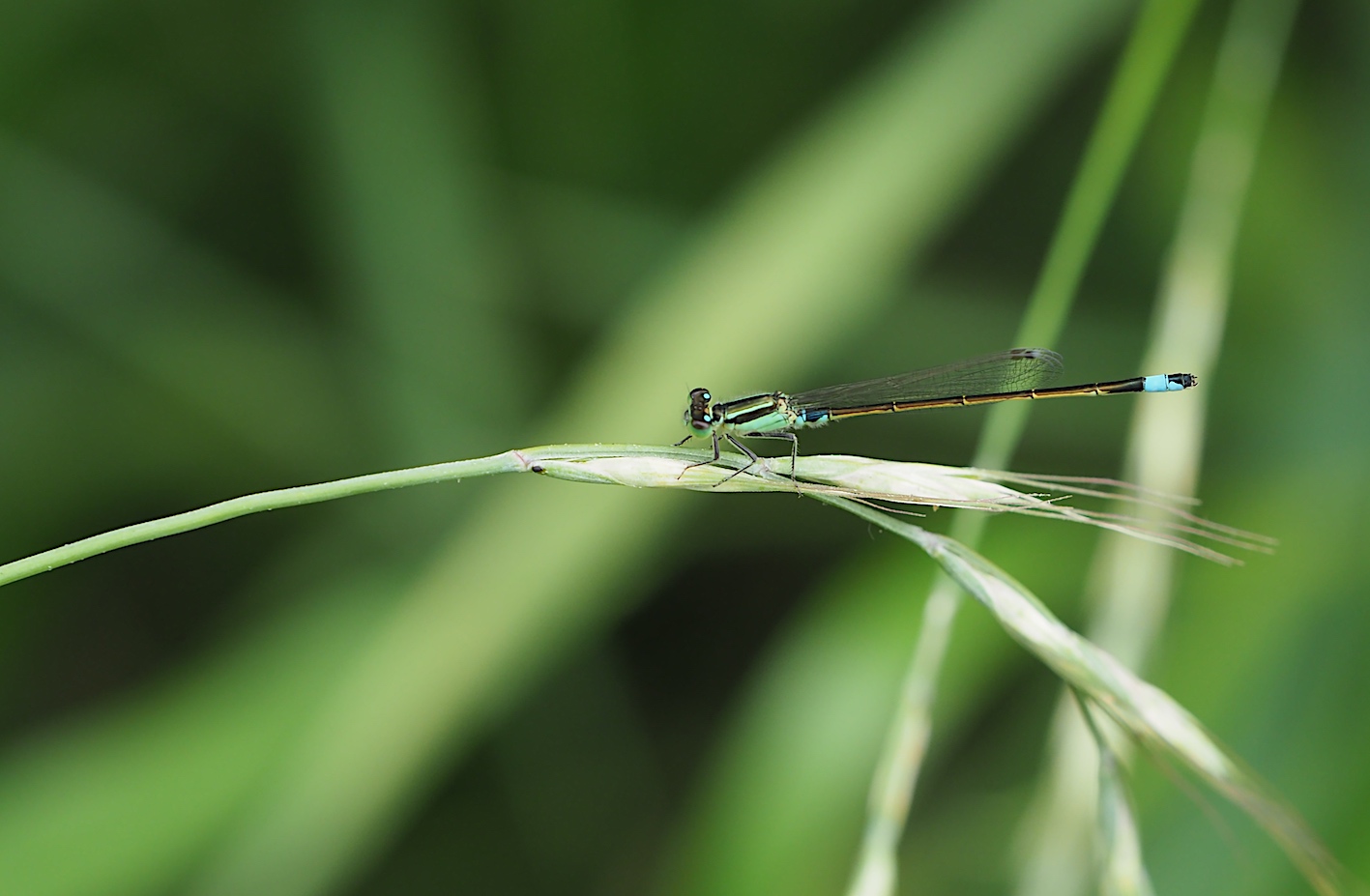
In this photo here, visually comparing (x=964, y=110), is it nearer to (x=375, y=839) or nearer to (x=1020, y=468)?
(x=1020, y=468)

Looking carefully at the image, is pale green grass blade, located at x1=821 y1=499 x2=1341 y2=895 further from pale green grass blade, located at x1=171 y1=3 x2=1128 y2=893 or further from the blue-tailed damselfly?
pale green grass blade, located at x1=171 y1=3 x2=1128 y2=893

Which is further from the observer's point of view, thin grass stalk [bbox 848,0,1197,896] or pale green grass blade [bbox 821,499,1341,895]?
thin grass stalk [bbox 848,0,1197,896]

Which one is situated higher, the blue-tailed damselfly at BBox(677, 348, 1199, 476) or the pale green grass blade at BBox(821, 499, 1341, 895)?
the blue-tailed damselfly at BBox(677, 348, 1199, 476)

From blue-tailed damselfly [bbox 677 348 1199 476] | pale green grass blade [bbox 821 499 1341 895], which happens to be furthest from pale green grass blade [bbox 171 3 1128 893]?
pale green grass blade [bbox 821 499 1341 895]

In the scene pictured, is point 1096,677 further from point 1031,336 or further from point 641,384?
point 641,384

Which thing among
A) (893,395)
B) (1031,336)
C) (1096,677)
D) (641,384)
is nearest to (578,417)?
(641,384)

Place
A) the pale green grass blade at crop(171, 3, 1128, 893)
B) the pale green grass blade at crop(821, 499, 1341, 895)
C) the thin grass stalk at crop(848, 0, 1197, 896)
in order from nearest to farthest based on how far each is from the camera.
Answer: the pale green grass blade at crop(821, 499, 1341, 895) → the thin grass stalk at crop(848, 0, 1197, 896) → the pale green grass blade at crop(171, 3, 1128, 893)

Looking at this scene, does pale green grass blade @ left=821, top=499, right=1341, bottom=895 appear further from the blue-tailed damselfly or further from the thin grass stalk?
the blue-tailed damselfly

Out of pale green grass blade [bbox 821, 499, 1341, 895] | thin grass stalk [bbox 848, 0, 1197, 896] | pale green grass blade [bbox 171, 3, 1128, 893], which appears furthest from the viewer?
pale green grass blade [bbox 171, 3, 1128, 893]
